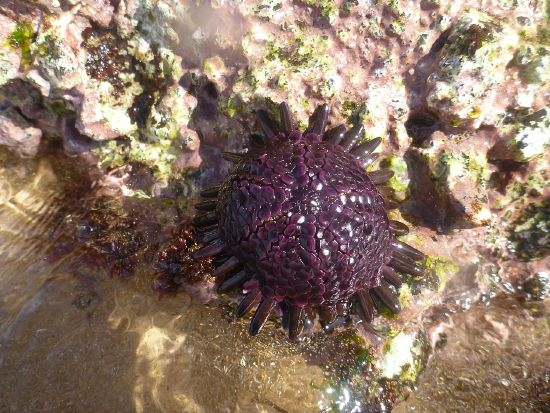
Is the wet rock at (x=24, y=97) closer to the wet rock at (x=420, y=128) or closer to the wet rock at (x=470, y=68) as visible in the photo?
the wet rock at (x=420, y=128)

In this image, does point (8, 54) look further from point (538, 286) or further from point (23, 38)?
point (538, 286)

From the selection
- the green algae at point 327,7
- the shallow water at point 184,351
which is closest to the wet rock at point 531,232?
the shallow water at point 184,351

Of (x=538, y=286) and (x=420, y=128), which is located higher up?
(x=420, y=128)

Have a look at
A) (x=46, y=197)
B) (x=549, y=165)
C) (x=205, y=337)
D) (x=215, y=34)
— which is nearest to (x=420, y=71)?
(x=549, y=165)

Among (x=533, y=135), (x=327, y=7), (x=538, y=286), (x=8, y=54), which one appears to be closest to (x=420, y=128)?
(x=533, y=135)

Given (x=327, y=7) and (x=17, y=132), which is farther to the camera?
(x=17, y=132)

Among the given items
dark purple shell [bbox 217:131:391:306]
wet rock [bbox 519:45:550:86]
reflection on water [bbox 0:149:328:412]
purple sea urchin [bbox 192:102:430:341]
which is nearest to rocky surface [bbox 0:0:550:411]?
wet rock [bbox 519:45:550:86]
